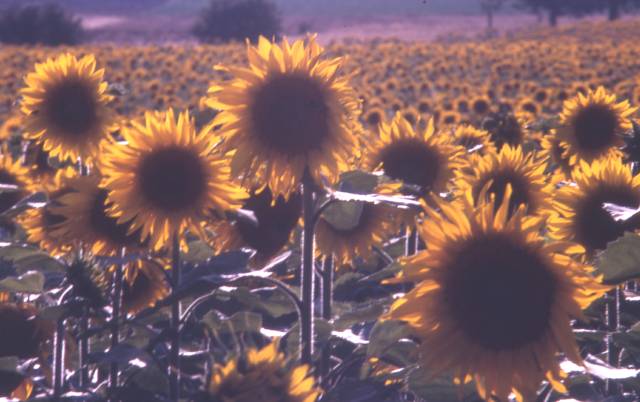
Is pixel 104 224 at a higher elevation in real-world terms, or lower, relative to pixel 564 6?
higher

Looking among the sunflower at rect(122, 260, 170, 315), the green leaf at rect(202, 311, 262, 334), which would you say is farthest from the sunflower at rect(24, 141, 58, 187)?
the green leaf at rect(202, 311, 262, 334)

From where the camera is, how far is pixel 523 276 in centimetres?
199

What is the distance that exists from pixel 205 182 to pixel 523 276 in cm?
104

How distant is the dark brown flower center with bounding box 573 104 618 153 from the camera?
423cm

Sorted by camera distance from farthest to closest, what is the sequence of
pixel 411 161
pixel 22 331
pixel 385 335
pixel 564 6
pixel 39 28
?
1. pixel 564 6
2. pixel 39 28
3. pixel 411 161
4. pixel 22 331
5. pixel 385 335

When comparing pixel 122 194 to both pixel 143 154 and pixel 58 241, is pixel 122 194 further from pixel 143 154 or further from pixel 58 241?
pixel 58 241

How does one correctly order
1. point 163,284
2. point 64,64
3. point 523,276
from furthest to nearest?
point 64,64, point 163,284, point 523,276

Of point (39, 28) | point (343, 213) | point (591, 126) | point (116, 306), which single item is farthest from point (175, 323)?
point (39, 28)

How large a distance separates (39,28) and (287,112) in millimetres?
36596

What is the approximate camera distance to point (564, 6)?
63469mm

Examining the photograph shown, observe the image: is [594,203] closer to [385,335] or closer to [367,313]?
[367,313]

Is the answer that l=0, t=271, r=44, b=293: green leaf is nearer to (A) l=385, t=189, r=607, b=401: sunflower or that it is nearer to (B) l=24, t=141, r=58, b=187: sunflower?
(A) l=385, t=189, r=607, b=401: sunflower

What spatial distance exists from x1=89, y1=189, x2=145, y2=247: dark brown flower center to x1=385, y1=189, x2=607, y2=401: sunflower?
3.91 ft

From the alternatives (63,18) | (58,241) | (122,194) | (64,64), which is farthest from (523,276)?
(63,18)
